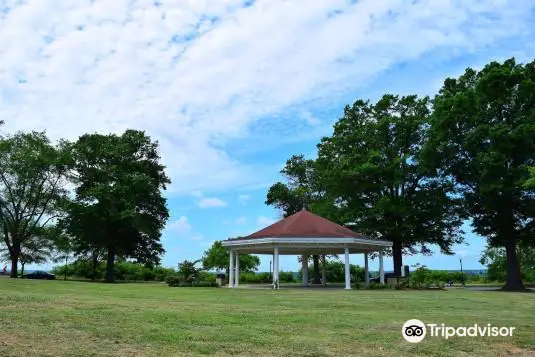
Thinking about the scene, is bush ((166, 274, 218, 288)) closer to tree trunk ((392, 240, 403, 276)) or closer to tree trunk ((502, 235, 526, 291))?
tree trunk ((392, 240, 403, 276))

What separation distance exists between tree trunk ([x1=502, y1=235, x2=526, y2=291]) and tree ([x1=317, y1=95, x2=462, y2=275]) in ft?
13.8

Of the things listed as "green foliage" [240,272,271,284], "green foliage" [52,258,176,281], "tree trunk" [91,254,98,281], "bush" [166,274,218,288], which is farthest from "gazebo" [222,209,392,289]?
"green foliage" [52,258,176,281]

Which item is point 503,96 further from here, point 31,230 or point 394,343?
point 31,230

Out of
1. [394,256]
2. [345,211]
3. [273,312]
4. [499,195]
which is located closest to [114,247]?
[345,211]

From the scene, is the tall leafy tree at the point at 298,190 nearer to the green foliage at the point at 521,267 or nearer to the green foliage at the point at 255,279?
the green foliage at the point at 255,279

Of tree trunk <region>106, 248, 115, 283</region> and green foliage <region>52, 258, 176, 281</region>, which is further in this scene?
green foliage <region>52, 258, 176, 281</region>

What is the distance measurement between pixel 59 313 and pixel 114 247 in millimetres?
42010

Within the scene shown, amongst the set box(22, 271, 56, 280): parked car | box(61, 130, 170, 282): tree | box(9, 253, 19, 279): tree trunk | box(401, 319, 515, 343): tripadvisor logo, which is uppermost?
box(61, 130, 170, 282): tree

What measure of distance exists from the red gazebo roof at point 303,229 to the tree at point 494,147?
8.69 metres

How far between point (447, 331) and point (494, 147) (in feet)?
85.3

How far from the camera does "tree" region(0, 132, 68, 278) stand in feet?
170

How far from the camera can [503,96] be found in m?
35.5

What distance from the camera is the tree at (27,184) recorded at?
170 feet

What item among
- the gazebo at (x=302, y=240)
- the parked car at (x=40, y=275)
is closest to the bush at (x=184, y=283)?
the gazebo at (x=302, y=240)
